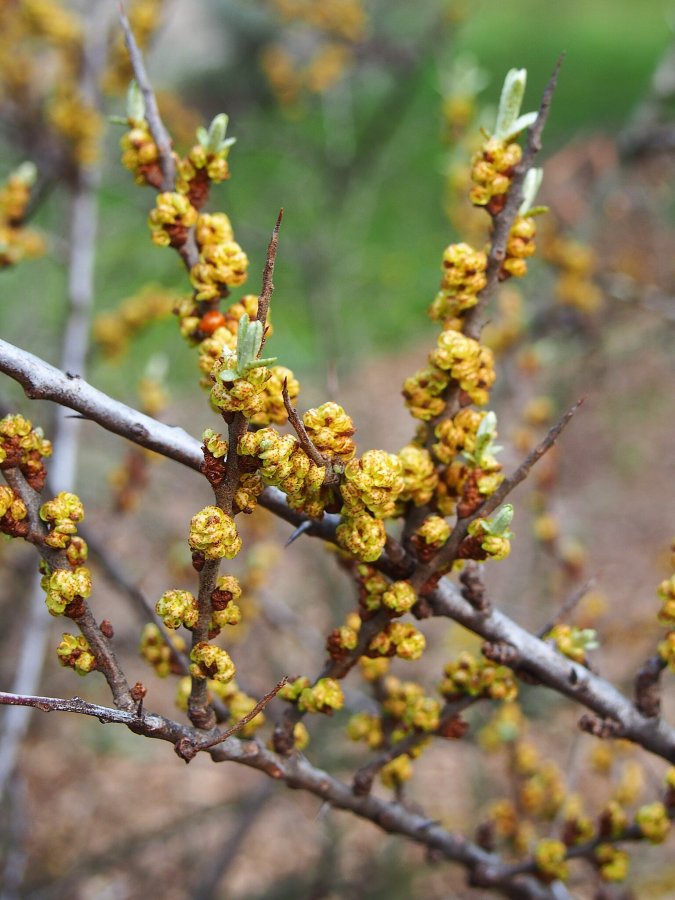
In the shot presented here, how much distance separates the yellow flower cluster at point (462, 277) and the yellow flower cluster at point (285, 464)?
1.26ft

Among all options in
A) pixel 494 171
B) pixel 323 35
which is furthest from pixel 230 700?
pixel 323 35

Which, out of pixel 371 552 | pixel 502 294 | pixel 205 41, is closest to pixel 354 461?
pixel 371 552

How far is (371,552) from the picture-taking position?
3.47 feet

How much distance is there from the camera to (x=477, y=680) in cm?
133

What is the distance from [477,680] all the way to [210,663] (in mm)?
494

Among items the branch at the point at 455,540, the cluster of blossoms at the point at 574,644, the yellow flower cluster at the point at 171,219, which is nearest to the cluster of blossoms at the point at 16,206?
the yellow flower cluster at the point at 171,219

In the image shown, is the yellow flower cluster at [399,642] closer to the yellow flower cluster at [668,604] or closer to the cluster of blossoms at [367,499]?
the cluster of blossoms at [367,499]

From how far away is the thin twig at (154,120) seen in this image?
49.8 inches

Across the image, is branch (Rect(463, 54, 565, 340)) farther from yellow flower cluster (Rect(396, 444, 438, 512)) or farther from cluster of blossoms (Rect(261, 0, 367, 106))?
cluster of blossoms (Rect(261, 0, 367, 106))

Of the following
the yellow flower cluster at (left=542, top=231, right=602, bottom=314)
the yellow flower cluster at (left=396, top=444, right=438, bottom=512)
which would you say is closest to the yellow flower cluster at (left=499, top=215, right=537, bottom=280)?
the yellow flower cluster at (left=396, top=444, right=438, bottom=512)

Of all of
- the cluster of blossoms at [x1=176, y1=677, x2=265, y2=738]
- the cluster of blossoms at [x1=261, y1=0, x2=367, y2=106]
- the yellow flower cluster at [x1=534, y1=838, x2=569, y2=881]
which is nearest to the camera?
the cluster of blossoms at [x1=176, y1=677, x2=265, y2=738]

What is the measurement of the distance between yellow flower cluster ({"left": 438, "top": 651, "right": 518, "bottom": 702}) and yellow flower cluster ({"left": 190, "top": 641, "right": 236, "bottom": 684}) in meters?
0.43

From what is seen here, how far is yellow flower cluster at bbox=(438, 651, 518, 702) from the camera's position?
52.1 inches

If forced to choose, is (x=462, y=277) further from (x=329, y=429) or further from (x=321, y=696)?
(x=321, y=696)
